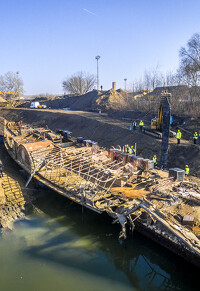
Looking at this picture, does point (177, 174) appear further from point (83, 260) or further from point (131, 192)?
point (83, 260)

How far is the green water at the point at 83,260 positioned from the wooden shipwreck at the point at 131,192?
26.4 inches

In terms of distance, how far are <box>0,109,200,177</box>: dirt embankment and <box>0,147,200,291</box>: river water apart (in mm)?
8605

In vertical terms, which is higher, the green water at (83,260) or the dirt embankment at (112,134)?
the dirt embankment at (112,134)

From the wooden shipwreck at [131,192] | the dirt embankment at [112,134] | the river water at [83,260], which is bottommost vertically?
the river water at [83,260]

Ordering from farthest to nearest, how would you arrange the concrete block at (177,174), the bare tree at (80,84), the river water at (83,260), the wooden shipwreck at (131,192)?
1. the bare tree at (80,84)
2. the concrete block at (177,174)
3. the wooden shipwreck at (131,192)
4. the river water at (83,260)

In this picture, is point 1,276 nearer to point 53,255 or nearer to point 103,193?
point 53,255

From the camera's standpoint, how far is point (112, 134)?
2502cm

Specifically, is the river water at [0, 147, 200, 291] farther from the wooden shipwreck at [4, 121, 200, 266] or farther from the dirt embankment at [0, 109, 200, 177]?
the dirt embankment at [0, 109, 200, 177]

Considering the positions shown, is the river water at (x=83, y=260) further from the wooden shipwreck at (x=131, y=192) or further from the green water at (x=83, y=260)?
the wooden shipwreck at (x=131, y=192)

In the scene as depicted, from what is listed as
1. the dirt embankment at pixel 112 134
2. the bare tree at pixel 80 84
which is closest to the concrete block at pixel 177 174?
the dirt embankment at pixel 112 134

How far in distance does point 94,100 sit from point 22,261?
36148 millimetres

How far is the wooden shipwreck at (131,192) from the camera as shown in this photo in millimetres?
8031

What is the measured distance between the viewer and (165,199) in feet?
32.1

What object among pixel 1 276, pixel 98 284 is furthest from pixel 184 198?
pixel 1 276
